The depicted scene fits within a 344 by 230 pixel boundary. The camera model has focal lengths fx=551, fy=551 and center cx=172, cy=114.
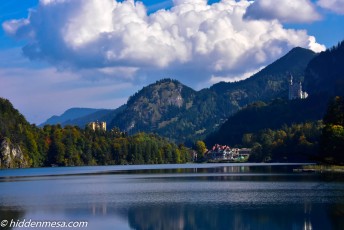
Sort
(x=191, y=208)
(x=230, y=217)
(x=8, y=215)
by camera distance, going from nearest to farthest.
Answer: (x=230, y=217), (x=8, y=215), (x=191, y=208)

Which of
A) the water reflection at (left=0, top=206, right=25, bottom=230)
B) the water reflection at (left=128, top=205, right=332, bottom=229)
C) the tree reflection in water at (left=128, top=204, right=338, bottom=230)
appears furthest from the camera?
the water reflection at (left=0, top=206, right=25, bottom=230)

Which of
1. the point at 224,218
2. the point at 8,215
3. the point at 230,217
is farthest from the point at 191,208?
the point at 8,215

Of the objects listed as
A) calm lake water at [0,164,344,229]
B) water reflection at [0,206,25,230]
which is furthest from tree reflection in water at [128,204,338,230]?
water reflection at [0,206,25,230]

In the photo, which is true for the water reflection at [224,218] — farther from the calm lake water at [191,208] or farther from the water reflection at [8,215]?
the water reflection at [8,215]

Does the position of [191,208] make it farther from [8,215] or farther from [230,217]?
[8,215]

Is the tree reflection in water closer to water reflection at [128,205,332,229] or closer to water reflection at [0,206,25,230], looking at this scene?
water reflection at [128,205,332,229]

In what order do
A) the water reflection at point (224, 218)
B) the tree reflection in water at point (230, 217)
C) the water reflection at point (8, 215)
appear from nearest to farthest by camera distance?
1. the tree reflection in water at point (230, 217)
2. the water reflection at point (224, 218)
3. the water reflection at point (8, 215)

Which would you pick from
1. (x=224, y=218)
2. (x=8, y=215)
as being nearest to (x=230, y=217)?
(x=224, y=218)

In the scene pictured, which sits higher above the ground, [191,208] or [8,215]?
[191,208]

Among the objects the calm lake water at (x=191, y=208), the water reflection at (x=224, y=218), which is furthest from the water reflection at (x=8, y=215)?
the water reflection at (x=224, y=218)

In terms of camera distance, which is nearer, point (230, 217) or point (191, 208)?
point (230, 217)

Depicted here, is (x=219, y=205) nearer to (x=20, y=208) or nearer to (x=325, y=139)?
→ (x=20, y=208)

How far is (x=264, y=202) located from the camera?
63.8 m

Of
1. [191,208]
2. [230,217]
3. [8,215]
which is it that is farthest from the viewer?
[191,208]
